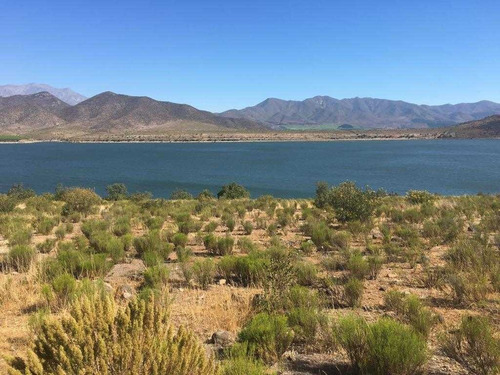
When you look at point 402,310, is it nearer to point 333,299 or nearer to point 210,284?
point 333,299

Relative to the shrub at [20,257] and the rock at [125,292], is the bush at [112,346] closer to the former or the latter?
the rock at [125,292]

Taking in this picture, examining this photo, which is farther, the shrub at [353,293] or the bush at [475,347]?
the shrub at [353,293]

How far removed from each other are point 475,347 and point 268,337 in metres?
2.65

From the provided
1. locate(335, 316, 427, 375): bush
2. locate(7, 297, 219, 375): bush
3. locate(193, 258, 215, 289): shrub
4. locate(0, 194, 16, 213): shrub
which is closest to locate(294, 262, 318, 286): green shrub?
locate(193, 258, 215, 289): shrub

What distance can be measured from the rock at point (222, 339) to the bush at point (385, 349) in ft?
5.44

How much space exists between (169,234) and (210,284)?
5868mm

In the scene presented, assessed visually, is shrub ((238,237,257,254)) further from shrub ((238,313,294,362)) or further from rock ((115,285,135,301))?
shrub ((238,313,294,362))

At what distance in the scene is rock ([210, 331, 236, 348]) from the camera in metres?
5.92

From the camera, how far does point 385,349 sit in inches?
187

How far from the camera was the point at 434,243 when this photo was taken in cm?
1337

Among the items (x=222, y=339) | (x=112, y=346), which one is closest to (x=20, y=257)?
(x=222, y=339)

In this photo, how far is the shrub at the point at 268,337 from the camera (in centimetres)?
545

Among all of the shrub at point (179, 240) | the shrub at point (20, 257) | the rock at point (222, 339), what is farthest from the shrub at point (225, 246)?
the rock at point (222, 339)

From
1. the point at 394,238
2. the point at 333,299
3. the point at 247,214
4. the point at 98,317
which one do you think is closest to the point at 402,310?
the point at 333,299
